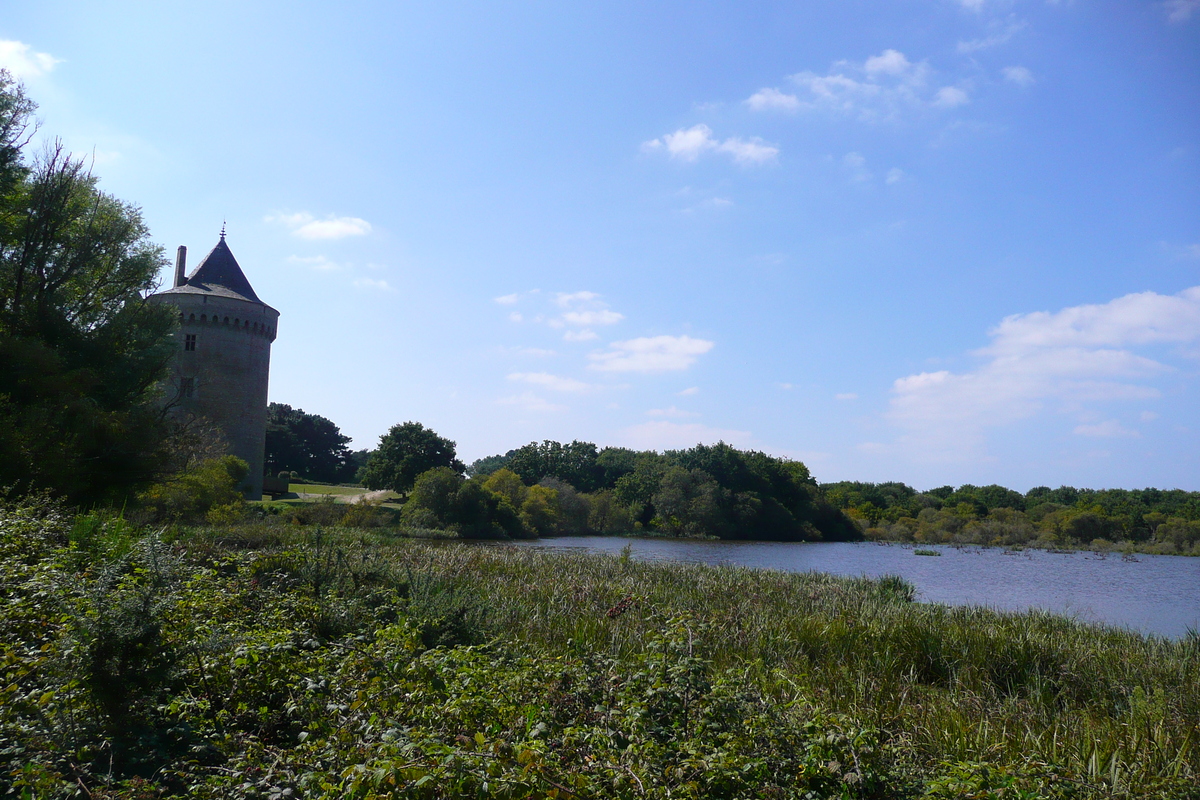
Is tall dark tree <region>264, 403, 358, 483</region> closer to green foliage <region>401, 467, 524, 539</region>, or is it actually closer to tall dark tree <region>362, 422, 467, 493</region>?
tall dark tree <region>362, 422, 467, 493</region>

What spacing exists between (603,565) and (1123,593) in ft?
57.2

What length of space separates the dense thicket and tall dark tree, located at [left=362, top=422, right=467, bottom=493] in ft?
13.6

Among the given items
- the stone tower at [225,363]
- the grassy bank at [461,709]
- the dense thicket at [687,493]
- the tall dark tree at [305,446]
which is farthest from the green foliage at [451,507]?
the tall dark tree at [305,446]

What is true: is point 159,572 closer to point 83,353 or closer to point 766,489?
point 83,353

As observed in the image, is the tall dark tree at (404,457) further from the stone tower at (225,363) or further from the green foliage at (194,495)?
the green foliage at (194,495)

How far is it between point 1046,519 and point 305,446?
67.7m

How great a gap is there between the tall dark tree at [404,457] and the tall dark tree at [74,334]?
97.6ft

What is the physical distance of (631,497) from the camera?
174 feet

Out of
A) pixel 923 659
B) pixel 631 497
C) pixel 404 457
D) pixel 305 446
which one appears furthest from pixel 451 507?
pixel 305 446

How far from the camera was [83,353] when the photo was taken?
1477 centimetres

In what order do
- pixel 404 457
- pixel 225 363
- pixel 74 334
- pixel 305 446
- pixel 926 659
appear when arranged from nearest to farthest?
pixel 926 659 < pixel 74 334 < pixel 225 363 < pixel 404 457 < pixel 305 446

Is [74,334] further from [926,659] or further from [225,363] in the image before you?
[225,363]

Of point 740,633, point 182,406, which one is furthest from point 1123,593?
point 182,406

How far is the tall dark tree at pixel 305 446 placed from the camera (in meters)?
64.8
